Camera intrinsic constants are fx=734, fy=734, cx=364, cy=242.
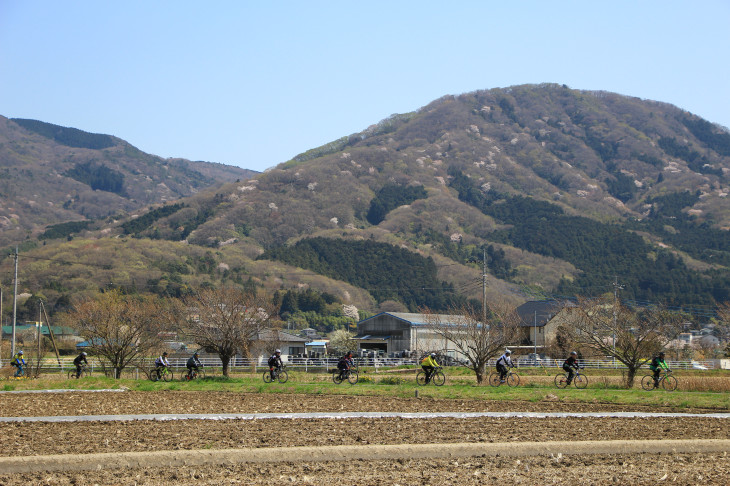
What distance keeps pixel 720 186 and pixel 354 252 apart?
11394 cm

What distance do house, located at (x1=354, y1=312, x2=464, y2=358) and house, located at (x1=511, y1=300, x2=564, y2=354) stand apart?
759 cm

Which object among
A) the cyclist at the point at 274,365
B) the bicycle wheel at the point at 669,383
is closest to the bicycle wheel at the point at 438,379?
the cyclist at the point at 274,365

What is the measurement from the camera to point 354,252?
136500mm

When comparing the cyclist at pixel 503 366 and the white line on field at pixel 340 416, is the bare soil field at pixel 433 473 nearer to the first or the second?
the white line on field at pixel 340 416

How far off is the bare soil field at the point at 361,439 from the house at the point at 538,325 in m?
52.5

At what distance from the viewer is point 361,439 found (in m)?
12.9

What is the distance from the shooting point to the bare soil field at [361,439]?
1018cm

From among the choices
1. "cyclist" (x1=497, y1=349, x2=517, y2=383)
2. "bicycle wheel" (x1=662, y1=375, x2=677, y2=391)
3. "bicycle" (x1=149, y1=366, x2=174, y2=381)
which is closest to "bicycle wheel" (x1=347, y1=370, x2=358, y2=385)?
"cyclist" (x1=497, y1=349, x2=517, y2=383)

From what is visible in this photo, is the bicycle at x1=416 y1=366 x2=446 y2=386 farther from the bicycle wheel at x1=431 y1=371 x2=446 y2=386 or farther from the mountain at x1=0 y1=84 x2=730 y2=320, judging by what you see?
the mountain at x1=0 y1=84 x2=730 y2=320

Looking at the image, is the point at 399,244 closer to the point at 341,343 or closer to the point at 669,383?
the point at 341,343

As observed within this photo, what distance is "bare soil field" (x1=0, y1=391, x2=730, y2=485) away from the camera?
33.4 feet

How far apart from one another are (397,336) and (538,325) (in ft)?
46.5

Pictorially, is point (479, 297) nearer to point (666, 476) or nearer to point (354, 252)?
point (354, 252)

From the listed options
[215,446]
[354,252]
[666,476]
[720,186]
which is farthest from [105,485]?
[720,186]
